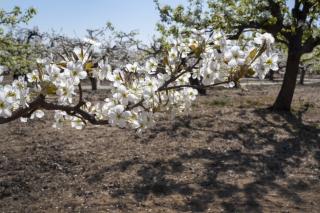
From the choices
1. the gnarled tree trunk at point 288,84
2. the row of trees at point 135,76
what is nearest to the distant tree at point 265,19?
the gnarled tree trunk at point 288,84

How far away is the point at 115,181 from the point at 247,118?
6.05m

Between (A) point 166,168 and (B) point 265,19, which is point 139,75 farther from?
(B) point 265,19

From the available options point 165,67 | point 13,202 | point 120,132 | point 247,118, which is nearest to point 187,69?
point 165,67

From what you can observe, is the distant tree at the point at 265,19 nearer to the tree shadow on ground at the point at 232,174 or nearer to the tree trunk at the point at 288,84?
the tree trunk at the point at 288,84

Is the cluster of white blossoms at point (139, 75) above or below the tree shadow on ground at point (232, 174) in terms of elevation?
above

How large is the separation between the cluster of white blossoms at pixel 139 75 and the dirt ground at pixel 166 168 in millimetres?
2714

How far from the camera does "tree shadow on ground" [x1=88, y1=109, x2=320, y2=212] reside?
581cm

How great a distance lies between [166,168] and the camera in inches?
277

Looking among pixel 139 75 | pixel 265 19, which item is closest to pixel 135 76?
pixel 139 75

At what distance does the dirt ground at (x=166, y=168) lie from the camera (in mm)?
5668

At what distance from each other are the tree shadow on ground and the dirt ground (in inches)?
0.6

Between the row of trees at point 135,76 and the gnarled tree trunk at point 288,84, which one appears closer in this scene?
the row of trees at point 135,76

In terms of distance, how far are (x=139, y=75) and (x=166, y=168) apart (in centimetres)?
395

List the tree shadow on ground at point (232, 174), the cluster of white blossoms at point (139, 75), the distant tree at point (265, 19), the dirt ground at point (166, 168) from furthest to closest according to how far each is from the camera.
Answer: the distant tree at point (265, 19), the tree shadow on ground at point (232, 174), the dirt ground at point (166, 168), the cluster of white blossoms at point (139, 75)
